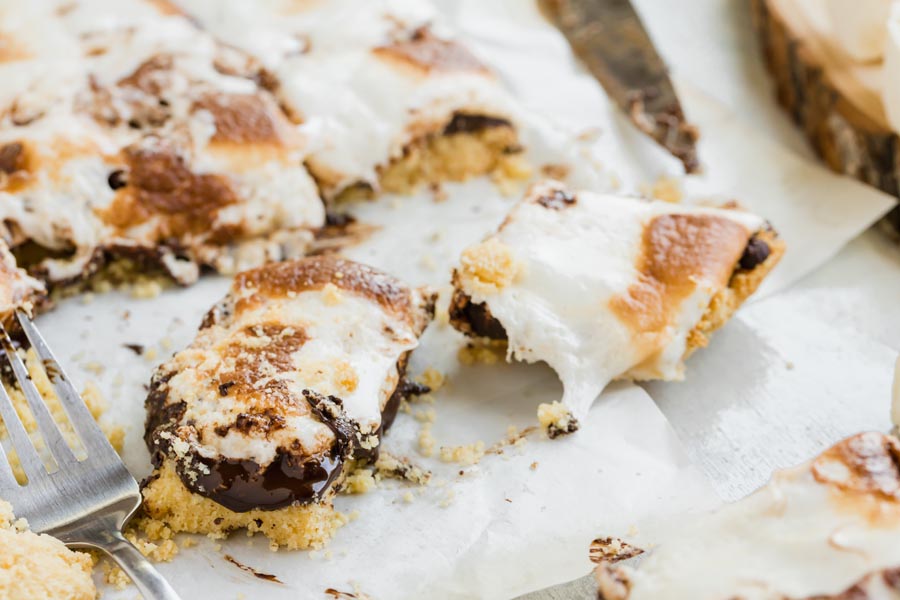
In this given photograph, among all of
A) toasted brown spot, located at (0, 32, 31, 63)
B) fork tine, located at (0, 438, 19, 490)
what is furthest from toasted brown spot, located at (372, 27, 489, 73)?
fork tine, located at (0, 438, 19, 490)

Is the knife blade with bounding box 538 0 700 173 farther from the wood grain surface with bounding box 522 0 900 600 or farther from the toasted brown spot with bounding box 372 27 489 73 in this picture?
the toasted brown spot with bounding box 372 27 489 73

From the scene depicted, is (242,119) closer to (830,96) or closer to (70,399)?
(70,399)

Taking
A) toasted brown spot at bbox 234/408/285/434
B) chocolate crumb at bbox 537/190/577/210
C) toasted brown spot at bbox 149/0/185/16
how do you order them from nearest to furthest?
1. toasted brown spot at bbox 234/408/285/434
2. chocolate crumb at bbox 537/190/577/210
3. toasted brown spot at bbox 149/0/185/16

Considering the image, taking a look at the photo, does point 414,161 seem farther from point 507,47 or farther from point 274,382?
point 274,382

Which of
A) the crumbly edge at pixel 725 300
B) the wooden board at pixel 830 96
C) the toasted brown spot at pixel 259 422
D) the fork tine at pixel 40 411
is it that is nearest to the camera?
the toasted brown spot at pixel 259 422

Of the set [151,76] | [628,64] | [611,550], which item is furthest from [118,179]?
[628,64]

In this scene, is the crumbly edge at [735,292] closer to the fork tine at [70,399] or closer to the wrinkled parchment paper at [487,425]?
the wrinkled parchment paper at [487,425]

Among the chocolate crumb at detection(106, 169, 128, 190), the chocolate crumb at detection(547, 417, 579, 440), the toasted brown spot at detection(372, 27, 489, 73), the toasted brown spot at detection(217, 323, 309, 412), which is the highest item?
the toasted brown spot at detection(372, 27, 489, 73)

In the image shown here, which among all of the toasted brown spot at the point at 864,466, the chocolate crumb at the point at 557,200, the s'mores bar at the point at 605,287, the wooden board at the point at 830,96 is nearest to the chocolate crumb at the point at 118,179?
the s'mores bar at the point at 605,287
